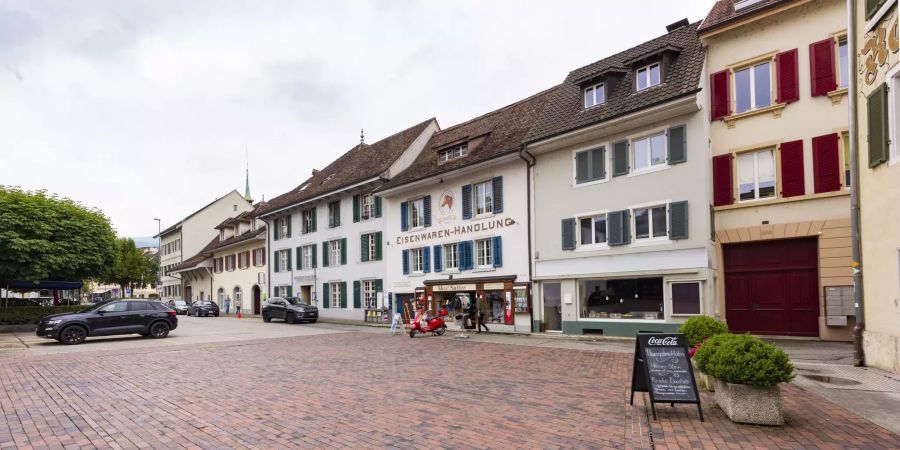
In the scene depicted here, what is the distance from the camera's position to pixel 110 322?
20.8 metres

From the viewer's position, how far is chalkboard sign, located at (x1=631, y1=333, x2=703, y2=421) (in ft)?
24.3

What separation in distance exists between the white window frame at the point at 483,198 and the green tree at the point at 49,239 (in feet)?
64.7

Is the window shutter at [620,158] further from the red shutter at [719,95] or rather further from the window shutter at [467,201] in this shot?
the window shutter at [467,201]

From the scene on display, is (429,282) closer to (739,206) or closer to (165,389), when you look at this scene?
(739,206)

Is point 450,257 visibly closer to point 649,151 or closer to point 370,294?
point 370,294

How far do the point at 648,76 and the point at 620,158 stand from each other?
10.2 ft

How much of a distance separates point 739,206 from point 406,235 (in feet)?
52.9

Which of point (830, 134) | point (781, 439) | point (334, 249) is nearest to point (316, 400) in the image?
point (781, 439)

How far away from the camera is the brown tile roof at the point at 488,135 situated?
24.8 m

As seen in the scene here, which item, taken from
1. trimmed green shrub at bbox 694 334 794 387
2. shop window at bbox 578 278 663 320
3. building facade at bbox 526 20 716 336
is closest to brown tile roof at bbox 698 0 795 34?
building facade at bbox 526 20 716 336

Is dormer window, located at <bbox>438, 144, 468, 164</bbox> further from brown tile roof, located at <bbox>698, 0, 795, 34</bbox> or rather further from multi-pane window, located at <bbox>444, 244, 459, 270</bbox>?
brown tile roof, located at <bbox>698, 0, 795, 34</bbox>

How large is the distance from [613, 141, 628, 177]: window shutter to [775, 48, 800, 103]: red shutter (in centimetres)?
473

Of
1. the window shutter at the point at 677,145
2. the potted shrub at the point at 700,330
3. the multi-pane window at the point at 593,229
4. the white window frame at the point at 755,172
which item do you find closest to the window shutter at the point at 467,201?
the multi-pane window at the point at 593,229

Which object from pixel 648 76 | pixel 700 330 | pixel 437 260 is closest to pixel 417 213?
pixel 437 260
